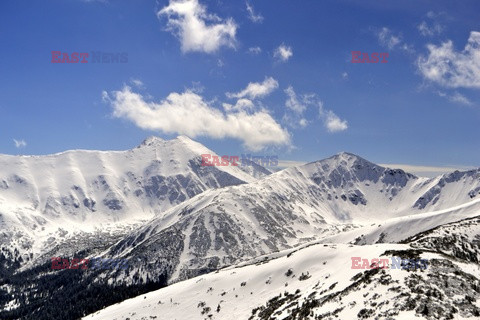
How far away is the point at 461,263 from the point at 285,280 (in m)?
41.4

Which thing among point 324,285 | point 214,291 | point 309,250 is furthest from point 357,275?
point 214,291

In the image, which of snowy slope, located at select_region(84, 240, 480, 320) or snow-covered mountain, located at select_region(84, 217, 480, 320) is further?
snow-covered mountain, located at select_region(84, 217, 480, 320)

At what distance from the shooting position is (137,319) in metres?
97.5

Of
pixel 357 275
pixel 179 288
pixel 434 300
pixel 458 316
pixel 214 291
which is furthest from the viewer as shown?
pixel 179 288

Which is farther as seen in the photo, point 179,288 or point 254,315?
point 179,288

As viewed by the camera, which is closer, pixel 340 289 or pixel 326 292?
pixel 340 289

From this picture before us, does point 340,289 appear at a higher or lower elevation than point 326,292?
higher

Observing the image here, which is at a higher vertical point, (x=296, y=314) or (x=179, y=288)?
(x=179, y=288)

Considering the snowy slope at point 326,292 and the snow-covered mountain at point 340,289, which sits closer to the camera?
the snowy slope at point 326,292

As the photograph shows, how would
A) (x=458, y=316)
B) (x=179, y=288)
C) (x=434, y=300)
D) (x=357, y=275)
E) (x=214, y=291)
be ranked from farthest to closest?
(x=179, y=288), (x=214, y=291), (x=357, y=275), (x=434, y=300), (x=458, y=316)

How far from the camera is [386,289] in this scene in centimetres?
5091

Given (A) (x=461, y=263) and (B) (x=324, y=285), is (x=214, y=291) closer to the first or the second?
(B) (x=324, y=285)

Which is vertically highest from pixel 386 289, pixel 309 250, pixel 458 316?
pixel 309 250

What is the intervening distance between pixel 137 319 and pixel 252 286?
104 feet
